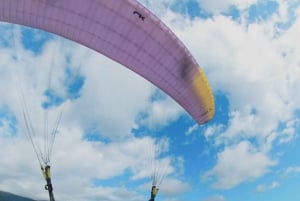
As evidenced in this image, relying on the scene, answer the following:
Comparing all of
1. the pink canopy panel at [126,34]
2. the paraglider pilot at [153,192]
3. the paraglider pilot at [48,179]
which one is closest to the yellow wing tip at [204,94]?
the pink canopy panel at [126,34]

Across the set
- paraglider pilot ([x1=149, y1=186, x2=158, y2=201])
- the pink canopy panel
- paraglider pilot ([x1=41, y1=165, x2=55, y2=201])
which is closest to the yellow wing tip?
the pink canopy panel

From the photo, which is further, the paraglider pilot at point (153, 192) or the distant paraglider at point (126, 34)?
the paraglider pilot at point (153, 192)

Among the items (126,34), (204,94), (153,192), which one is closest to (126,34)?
(126,34)

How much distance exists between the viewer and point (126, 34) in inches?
656

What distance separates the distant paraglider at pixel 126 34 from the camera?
15.2m

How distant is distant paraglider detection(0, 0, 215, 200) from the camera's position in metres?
15.2

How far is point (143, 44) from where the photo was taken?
17.2m

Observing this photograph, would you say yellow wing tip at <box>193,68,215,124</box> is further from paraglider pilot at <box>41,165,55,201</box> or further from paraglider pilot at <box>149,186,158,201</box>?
paraglider pilot at <box>41,165,55,201</box>

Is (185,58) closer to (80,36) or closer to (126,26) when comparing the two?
(126,26)

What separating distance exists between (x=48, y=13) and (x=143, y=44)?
15.1ft

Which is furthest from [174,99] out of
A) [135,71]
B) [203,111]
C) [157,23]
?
[157,23]

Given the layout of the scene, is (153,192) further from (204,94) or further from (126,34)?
(126,34)

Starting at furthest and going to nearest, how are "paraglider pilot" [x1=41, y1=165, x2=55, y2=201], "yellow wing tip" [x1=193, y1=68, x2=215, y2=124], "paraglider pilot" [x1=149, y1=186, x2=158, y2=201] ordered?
"yellow wing tip" [x1=193, y1=68, x2=215, y2=124] < "paraglider pilot" [x1=149, y1=186, x2=158, y2=201] < "paraglider pilot" [x1=41, y1=165, x2=55, y2=201]

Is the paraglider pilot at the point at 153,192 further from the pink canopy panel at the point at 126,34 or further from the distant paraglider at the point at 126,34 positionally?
the pink canopy panel at the point at 126,34
